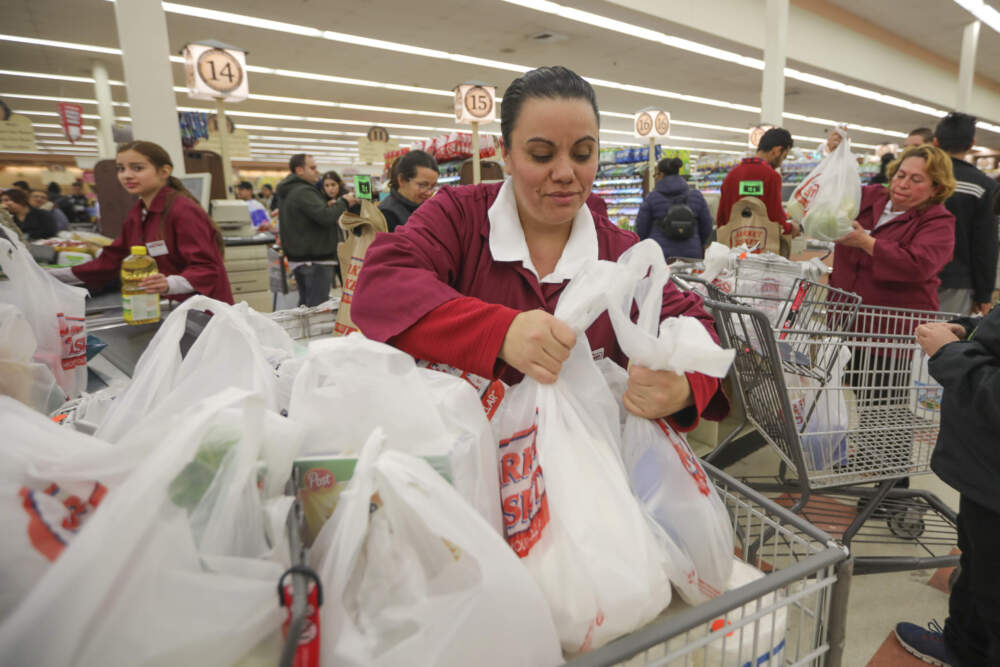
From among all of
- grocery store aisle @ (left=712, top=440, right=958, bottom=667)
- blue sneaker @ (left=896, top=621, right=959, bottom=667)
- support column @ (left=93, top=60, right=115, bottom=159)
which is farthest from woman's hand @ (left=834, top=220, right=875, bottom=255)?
support column @ (left=93, top=60, right=115, bottom=159)

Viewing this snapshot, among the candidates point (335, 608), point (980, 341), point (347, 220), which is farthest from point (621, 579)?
point (347, 220)

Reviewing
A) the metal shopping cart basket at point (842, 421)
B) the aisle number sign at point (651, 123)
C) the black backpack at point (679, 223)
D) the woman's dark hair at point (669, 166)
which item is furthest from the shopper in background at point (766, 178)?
the aisle number sign at point (651, 123)

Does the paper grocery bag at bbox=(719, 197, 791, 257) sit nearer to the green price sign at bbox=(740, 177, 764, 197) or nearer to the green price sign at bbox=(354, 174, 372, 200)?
the green price sign at bbox=(740, 177, 764, 197)

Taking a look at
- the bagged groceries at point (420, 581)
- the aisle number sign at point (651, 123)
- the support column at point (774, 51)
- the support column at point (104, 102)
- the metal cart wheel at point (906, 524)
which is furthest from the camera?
the support column at point (104, 102)

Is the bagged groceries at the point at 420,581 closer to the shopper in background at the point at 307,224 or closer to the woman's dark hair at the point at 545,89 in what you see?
the woman's dark hair at the point at 545,89

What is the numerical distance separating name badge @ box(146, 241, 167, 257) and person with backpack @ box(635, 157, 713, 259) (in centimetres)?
358

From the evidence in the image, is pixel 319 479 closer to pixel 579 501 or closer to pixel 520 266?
pixel 579 501

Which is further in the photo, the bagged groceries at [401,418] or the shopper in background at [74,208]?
the shopper in background at [74,208]

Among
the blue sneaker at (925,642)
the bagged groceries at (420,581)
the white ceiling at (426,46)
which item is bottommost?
the blue sneaker at (925,642)

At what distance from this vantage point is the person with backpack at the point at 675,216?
15.4 feet

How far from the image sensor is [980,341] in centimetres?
129

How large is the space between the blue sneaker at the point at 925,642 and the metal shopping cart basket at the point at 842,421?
251mm

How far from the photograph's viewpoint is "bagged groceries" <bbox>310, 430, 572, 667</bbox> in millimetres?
584

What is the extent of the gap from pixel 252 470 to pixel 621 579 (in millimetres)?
464
